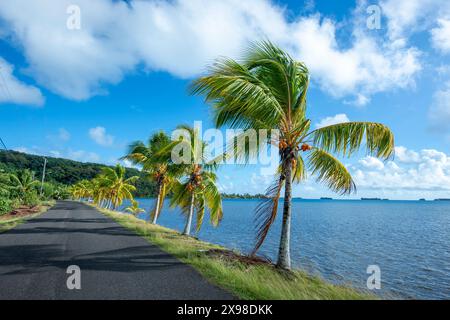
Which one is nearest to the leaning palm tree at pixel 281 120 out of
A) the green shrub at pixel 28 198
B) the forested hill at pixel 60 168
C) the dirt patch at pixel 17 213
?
the dirt patch at pixel 17 213

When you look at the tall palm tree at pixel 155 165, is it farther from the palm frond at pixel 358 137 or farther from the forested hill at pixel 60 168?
the forested hill at pixel 60 168

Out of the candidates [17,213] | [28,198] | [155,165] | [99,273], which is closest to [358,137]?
[99,273]

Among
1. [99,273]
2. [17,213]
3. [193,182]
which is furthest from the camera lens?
[17,213]

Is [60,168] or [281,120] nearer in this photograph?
[281,120]

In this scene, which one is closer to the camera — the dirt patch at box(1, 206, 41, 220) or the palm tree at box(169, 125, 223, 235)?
the palm tree at box(169, 125, 223, 235)

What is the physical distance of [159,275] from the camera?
689cm

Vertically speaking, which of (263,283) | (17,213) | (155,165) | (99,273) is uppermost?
(155,165)

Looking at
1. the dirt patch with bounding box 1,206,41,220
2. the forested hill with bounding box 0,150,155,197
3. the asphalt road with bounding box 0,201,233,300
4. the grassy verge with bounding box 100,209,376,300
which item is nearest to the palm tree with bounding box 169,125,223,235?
the asphalt road with bounding box 0,201,233,300

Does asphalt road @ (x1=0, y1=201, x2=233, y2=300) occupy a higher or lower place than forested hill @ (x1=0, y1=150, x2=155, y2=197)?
lower

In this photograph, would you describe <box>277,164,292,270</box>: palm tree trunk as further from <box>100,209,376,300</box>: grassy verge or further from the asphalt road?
the asphalt road

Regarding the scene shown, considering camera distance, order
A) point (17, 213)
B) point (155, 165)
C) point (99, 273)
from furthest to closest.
Result: point (17, 213) < point (155, 165) < point (99, 273)

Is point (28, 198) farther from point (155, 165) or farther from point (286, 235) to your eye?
point (286, 235)

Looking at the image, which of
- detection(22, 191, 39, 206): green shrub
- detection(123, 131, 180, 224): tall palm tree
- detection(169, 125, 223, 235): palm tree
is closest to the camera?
detection(169, 125, 223, 235): palm tree
